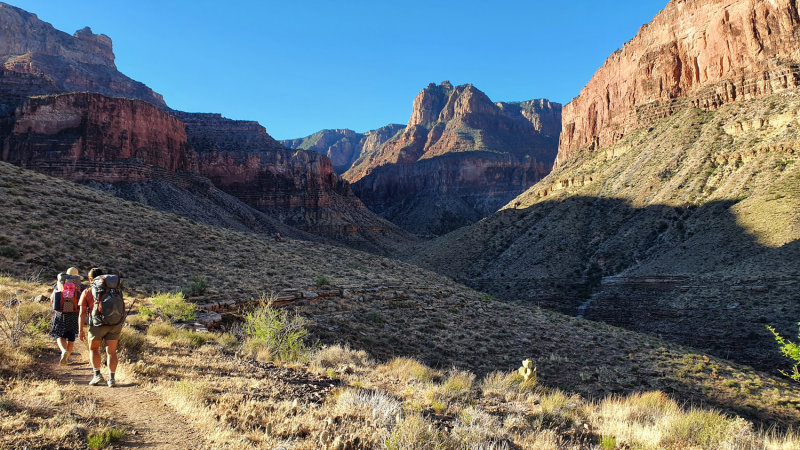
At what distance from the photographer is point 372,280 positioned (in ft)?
85.3

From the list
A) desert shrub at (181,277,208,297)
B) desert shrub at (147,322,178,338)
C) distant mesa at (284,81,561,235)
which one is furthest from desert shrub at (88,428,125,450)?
distant mesa at (284,81,561,235)

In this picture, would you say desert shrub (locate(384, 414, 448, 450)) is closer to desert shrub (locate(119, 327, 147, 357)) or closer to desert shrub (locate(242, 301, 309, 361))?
desert shrub (locate(242, 301, 309, 361))

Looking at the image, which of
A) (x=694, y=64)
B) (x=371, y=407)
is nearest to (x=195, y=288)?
(x=371, y=407)

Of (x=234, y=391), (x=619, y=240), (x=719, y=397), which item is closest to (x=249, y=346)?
(x=234, y=391)

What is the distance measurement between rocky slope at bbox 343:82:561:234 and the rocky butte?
108ft

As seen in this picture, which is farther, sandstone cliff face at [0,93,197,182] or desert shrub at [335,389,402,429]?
sandstone cliff face at [0,93,197,182]

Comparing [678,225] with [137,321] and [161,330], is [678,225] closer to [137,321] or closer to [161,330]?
[161,330]

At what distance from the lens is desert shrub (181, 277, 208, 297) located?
1608 cm

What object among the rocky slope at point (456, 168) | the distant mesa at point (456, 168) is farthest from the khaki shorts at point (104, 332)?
A: the rocky slope at point (456, 168)

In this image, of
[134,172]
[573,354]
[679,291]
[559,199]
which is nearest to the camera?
[573,354]

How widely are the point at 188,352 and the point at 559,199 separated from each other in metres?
63.4

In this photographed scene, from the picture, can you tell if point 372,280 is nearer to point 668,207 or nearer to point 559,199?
point 668,207

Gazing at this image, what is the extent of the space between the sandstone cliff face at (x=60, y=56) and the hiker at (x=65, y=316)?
142 metres

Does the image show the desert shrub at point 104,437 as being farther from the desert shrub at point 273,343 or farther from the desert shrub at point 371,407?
the desert shrub at point 273,343
